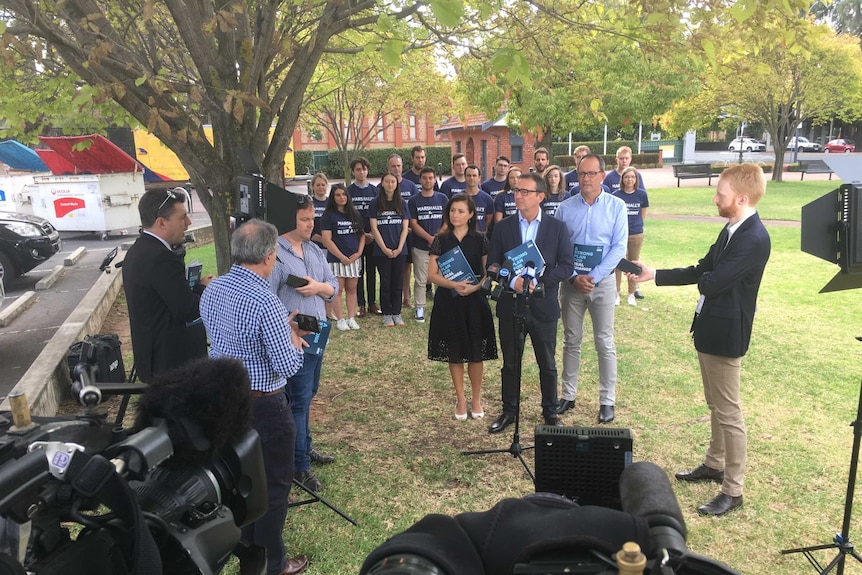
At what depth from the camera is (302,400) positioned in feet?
14.0

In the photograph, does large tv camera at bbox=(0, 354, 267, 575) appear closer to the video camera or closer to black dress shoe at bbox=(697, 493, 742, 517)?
the video camera

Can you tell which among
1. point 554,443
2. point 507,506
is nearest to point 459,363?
point 554,443

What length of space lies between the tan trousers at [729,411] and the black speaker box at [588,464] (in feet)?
6.54

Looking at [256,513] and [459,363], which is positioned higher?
[256,513]

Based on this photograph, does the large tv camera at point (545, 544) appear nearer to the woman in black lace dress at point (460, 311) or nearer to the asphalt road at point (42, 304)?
the woman in black lace dress at point (460, 311)

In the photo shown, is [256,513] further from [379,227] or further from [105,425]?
[379,227]

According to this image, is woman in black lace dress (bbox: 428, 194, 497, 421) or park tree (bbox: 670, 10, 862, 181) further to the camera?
park tree (bbox: 670, 10, 862, 181)

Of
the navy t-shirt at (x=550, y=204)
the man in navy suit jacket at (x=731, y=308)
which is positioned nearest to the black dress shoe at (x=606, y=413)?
the man in navy suit jacket at (x=731, y=308)

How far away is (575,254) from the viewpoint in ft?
17.8

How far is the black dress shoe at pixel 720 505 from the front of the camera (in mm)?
3943

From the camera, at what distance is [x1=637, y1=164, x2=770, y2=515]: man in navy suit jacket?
149 inches

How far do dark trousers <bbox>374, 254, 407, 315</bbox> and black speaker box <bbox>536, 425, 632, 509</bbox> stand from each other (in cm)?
635

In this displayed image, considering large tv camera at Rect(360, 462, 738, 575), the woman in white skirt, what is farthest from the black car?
large tv camera at Rect(360, 462, 738, 575)

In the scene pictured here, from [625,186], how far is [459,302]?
4656 millimetres
